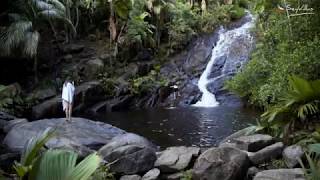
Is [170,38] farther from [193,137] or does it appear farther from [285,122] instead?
[285,122]

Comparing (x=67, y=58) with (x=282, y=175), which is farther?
(x=67, y=58)

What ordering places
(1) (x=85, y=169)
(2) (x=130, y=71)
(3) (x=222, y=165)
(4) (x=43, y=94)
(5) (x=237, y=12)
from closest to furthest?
(1) (x=85, y=169), (3) (x=222, y=165), (4) (x=43, y=94), (2) (x=130, y=71), (5) (x=237, y=12)

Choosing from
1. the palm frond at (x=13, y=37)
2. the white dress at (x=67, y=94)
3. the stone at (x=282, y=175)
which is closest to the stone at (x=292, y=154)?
the stone at (x=282, y=175)

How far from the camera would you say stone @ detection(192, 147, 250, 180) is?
721cm

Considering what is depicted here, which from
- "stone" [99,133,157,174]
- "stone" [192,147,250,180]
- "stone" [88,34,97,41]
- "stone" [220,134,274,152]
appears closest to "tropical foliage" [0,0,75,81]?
"stone" [88,34,97,41]

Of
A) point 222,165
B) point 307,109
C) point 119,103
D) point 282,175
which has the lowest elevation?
point 119,103

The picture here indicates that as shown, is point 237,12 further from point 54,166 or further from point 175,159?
point 54,166

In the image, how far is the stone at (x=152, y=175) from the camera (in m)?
7.79

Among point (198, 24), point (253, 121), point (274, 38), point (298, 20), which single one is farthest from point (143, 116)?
point (198, 24)

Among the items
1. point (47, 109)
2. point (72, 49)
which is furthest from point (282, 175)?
point (72, 49)

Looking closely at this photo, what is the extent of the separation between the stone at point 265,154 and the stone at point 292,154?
0.64 ft

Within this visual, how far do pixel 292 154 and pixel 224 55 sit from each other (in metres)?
16.1

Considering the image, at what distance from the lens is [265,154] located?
25.8 ft

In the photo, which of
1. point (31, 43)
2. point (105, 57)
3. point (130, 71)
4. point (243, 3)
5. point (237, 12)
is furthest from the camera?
point (243, 3)
